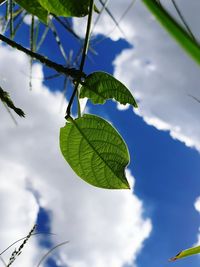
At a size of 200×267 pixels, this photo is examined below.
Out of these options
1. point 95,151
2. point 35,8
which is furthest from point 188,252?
point 35,8

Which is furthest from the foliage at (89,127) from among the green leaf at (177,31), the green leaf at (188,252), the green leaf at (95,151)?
the green leaf at (177,31)

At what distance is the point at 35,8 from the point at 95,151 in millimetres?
187

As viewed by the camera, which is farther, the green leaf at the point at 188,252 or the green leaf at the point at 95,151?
the green leaf at the point at 95,151

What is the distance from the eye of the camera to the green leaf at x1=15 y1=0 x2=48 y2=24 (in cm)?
50

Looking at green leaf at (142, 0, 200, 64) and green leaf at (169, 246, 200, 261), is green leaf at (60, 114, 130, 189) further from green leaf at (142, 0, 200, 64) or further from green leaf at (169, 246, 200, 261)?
green leaf at (142, 0, 200, 64)

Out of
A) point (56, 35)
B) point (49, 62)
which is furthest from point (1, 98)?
point (56, 35)

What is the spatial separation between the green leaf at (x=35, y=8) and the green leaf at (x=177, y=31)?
0.38 meters

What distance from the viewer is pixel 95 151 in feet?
1.75

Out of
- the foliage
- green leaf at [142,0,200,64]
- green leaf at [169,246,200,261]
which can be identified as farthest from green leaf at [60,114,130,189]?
green leaf at [142,0,200,64]

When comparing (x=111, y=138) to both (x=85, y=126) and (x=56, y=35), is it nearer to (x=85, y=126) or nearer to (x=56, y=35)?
(x=85, y=126)

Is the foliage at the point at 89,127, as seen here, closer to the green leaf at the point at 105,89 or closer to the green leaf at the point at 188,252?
the green leaf at the point at 105,89

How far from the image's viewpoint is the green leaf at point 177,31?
137 mm

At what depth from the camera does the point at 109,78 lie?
0.50 metres

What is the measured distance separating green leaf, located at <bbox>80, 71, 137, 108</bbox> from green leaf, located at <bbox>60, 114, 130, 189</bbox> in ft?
0.09
